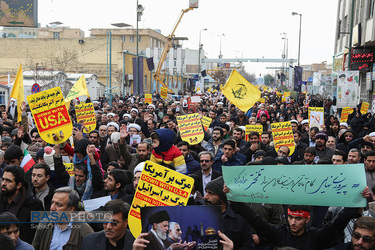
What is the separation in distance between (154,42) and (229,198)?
82874mm

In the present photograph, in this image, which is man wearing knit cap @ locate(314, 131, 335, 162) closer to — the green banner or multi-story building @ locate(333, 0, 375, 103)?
the green banner

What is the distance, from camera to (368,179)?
642cm

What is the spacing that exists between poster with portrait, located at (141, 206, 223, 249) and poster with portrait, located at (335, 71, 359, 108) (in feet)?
49.2

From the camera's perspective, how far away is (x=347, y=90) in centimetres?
1745

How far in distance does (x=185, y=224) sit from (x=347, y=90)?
15.6m

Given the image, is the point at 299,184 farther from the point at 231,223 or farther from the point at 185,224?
the point at 185,224

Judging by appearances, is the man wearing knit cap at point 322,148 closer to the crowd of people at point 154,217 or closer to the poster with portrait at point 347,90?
the crowd of people at point 154,217

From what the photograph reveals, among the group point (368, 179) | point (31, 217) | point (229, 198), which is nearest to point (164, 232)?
point (229, 198)

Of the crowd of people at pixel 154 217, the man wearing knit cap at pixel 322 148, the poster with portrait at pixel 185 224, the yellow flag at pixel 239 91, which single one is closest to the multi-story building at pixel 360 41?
the yellow flag at pixel 239 91

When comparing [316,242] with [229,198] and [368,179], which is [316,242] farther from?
[368,179]

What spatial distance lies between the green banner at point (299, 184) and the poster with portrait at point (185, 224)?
601mm

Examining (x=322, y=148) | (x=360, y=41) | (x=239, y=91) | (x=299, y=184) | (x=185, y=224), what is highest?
(x=360, y=41)

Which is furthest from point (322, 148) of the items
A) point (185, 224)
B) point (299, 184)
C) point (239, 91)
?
point (185, 224)

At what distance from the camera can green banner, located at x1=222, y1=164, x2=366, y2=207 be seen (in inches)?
150
